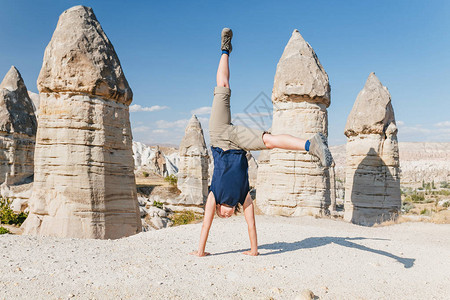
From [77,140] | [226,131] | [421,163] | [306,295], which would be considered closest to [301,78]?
[77,140]

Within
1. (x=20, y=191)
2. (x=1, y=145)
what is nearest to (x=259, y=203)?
(x=20, y=191)

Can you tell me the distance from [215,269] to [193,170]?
15368 mm

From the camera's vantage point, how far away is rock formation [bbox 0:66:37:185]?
12961 mm

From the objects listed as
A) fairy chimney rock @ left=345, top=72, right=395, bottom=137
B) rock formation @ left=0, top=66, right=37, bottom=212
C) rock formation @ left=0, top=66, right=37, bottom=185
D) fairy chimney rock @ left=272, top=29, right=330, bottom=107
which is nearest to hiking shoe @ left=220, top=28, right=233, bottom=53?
fairy chimney rock @ left=272, top=29, right=330, bottom=107

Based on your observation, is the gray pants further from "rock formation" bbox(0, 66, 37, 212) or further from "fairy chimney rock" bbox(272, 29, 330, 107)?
"rock formation" bbox(0, 66, 37, 212)

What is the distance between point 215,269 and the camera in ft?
11.3

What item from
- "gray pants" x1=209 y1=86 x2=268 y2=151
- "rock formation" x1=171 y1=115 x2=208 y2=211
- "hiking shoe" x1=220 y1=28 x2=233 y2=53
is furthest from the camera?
"rock formation" x1=171 y1=115 x2=208 y2=211

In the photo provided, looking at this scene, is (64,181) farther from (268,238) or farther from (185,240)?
(268,238)

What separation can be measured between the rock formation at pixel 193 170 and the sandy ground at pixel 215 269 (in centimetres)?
1302

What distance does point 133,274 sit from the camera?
3.19 metres

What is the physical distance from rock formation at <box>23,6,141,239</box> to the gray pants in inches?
121

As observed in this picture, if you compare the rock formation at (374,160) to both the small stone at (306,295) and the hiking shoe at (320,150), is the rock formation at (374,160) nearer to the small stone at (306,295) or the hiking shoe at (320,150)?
the hiking shoe at (320,150)

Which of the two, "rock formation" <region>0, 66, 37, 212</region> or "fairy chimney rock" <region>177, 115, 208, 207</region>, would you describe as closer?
"rock formation" <region>0, 66, 37, 212</region>

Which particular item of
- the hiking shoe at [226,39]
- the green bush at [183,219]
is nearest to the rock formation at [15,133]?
the green bush at [183,219]
